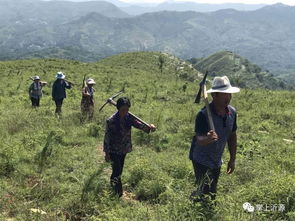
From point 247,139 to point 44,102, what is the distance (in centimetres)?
1156

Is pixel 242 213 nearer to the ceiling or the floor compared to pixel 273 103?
nearer to the ceiling

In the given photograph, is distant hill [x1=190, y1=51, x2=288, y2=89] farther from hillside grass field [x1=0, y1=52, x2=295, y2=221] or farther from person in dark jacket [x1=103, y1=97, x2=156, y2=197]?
person in dark jacket [x1=103, y1=97, x2=156, y2=197]

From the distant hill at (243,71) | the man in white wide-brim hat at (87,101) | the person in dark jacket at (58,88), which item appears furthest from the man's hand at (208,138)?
the distant hill at (243,71)

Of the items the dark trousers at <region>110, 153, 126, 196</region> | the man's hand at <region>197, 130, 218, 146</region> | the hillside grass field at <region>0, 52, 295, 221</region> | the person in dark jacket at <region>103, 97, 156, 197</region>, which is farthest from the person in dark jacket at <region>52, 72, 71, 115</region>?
the man's hand at <region>197, 130, 218, 146</region>

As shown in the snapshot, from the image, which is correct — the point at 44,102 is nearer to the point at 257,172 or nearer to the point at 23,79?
the point at 23,79

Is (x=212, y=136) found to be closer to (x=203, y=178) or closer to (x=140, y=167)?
(x=203, y=178)

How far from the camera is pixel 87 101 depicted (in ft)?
43.9

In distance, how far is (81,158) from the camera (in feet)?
31.5

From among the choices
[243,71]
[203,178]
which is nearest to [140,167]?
[203,178]

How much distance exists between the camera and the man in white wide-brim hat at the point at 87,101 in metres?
13.3

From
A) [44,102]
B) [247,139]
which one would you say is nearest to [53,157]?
[247,139]

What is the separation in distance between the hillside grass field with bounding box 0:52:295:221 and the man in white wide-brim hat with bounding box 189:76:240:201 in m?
0.38

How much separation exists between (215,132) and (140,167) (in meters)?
3.23

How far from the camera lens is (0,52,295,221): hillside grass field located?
5590 mm
